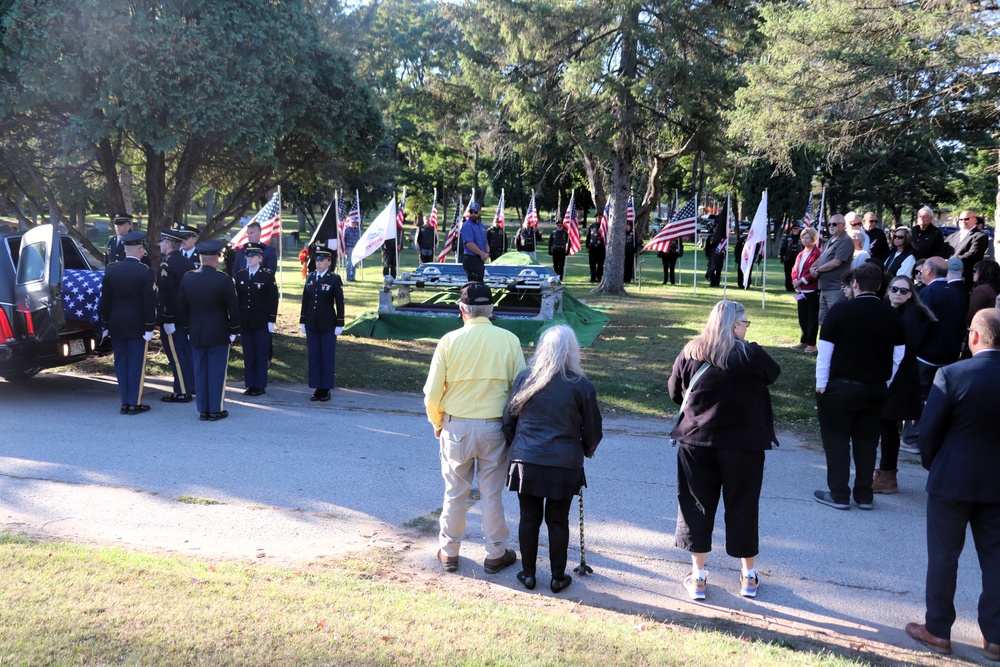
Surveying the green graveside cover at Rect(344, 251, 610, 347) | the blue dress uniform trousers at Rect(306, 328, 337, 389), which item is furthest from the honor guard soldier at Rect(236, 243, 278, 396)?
the green graveside cover at Rect(344, 251, 610, 347)

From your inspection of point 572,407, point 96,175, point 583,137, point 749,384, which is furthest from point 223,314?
point 583,137

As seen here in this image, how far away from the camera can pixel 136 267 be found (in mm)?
9750

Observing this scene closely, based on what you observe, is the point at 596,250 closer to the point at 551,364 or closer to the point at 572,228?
the point at 572,228

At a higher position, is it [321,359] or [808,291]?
[808,291]

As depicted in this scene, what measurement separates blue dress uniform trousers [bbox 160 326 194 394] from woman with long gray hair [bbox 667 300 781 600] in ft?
23.3

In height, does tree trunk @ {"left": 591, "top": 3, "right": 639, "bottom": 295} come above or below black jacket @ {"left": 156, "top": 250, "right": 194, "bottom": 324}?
above

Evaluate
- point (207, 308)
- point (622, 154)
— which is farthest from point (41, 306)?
point (622, 154)

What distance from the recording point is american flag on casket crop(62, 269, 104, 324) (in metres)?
10.2

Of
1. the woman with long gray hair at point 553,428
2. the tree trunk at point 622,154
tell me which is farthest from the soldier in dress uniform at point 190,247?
the tree trunk at point 622,154

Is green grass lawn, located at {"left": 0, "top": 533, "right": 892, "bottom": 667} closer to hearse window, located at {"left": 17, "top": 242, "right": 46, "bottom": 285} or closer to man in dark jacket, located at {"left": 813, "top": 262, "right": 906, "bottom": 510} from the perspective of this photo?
man in dark jacket, located at {"left": 813, "top": 262, "right": 906, "bottom": 510}

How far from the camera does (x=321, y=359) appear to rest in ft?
34.3

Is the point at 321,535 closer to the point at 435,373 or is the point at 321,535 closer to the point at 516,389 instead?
the point at 435,373

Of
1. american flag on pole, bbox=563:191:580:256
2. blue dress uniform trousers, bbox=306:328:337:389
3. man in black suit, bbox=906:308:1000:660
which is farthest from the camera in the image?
american flag on pole, bbox=563:191:580:256

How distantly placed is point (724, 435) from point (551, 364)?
1090 millimetres
